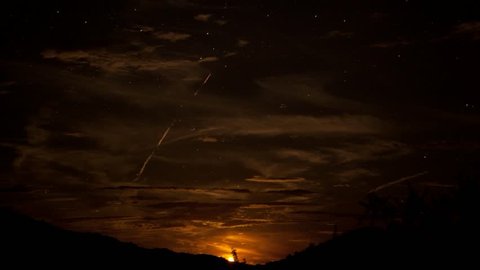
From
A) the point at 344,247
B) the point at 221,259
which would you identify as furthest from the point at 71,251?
the point at 344,247

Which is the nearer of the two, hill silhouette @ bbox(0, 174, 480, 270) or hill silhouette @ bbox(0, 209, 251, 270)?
hill silhouette @ bbox(0, 174, 480, 270)

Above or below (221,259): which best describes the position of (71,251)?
above

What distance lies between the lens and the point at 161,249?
33.3 metres

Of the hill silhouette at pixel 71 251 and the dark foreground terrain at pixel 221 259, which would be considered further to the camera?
the hill silhouette at pixel 71 251

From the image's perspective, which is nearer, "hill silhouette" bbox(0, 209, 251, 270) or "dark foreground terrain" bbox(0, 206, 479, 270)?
"dark foreground terrain" bbox(0, 206, 479, 270)

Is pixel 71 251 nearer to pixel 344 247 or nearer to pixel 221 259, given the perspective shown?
pixel 221 259

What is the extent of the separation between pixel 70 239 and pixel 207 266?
8497 mm

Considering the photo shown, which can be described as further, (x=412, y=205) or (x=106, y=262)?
(x=106, y=262)

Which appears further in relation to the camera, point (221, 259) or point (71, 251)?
point (221, 259)

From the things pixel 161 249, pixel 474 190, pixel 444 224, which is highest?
pixel 474 190

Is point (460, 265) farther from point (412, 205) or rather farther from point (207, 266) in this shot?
point (207, 266)

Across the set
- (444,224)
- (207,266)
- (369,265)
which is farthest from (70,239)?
(444,224)

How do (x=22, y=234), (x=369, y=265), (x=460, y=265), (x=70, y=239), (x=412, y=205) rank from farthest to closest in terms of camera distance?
(x=70, y=239) < (x=22, y=234) < (x=412, y=205) < (x=369, y=265) < (x=460, y=265)

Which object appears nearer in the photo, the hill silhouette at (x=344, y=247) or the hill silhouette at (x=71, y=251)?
the hill silhouette at (x=344, y=247)
